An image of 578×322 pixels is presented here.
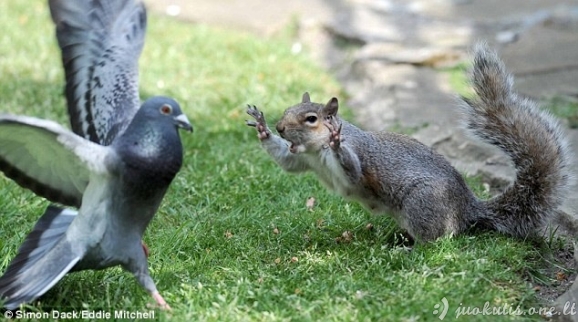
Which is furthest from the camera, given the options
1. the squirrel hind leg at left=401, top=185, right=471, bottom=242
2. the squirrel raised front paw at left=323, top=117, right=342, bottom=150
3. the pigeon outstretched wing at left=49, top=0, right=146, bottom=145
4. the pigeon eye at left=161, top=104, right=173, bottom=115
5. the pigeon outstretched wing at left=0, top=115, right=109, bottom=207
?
the squirrel hind leg at left=401, top=185, right=471, bottom=242

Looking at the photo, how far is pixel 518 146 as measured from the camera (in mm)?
4852

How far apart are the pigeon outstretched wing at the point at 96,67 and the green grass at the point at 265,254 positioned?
30.8 inches

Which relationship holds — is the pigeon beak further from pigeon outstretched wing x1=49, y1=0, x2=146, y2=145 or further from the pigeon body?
pigeon outstretched wing x1=49, y1=0, x2=146, y2=145

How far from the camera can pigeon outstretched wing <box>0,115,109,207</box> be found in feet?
12.1

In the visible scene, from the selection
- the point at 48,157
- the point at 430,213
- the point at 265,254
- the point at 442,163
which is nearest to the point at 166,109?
the point at 48,157

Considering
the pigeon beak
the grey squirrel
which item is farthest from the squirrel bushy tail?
the pigeon beak

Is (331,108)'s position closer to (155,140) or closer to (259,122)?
(259,122)

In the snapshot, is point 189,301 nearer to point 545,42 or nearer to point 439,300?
point 439,300

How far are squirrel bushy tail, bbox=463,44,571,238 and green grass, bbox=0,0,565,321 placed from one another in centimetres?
15

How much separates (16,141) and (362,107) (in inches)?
182

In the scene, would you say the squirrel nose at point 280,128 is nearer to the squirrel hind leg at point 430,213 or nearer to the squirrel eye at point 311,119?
the squirrel eye at point 311,119

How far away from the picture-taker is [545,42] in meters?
9.55

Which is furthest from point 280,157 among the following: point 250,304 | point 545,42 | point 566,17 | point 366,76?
point 566,17

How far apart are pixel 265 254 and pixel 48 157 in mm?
1436
